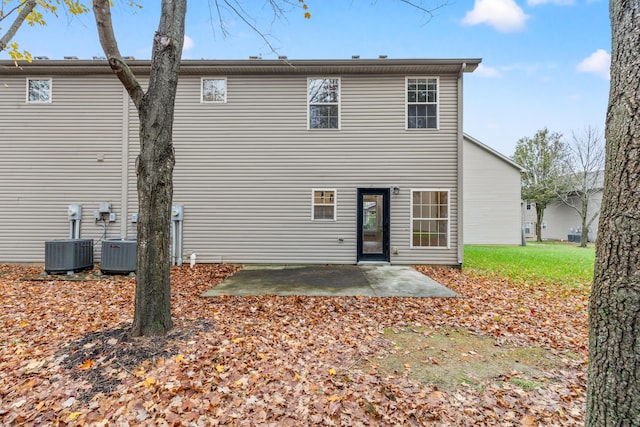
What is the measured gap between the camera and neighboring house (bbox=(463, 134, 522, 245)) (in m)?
16.5

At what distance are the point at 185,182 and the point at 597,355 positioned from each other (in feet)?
29.6

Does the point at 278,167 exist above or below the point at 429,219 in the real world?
above

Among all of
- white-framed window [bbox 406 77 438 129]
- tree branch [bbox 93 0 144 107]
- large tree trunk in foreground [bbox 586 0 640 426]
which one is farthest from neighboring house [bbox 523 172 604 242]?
tree branch [bbox 93 0 144 107]

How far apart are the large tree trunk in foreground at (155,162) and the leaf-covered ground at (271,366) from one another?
42 centimetres

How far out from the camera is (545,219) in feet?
81.5

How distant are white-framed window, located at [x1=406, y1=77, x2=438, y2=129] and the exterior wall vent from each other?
949 cm

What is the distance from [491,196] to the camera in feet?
54.6

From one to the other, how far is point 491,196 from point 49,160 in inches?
772

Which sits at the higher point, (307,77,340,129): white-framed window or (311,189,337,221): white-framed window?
(307,77,340,129): white-framed window

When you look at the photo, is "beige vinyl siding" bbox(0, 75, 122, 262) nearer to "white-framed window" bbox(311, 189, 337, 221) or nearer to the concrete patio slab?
the concrete patio slab

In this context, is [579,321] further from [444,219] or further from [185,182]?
[185,182]

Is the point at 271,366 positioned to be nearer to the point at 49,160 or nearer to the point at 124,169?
the point at 124,169

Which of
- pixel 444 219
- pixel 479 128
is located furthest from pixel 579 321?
pixel 479 128

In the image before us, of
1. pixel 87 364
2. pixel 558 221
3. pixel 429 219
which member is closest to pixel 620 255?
pixel 87 364
